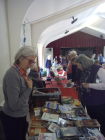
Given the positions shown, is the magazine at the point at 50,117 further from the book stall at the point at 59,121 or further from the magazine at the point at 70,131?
the magazine at the point at 70,131

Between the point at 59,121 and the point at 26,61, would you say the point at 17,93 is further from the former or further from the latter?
the point at 59,121

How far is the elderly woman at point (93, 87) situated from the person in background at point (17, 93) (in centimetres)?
104

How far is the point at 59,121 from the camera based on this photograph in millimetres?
1756

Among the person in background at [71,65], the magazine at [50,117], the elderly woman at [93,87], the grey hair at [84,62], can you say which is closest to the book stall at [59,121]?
the magazine at [50,117]

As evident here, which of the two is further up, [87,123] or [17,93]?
[17,93]

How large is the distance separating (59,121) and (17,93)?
0.49m

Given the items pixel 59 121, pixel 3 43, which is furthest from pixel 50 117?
pixel 3 43

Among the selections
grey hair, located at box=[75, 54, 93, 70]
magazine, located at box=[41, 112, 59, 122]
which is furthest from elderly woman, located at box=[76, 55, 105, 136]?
magazine, located at box=[41, 112, 59, 122]

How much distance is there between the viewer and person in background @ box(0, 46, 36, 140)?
5.06ft

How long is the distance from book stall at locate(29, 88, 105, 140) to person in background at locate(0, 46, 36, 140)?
140 millimetres

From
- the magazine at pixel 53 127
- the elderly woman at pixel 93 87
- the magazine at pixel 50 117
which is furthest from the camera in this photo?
the elderly woman at pixel 93 87

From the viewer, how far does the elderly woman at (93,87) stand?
2445 millimetres

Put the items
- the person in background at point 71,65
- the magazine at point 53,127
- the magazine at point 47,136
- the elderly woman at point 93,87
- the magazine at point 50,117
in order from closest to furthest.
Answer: the magazine at point 47,136 → the magazine at point 53,127 → the magazine at point 50,117 → the elderly woman at point 93,87 → the person in background at point 71,65

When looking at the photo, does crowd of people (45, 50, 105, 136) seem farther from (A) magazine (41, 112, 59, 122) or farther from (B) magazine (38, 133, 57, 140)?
(B) magazine (38, 133, 57, 140)
